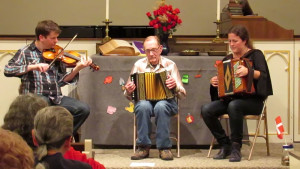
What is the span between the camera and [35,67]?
4211 mm

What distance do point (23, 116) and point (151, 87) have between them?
213cm

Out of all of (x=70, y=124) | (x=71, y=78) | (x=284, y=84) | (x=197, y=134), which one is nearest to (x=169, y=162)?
(x=197, y=134)

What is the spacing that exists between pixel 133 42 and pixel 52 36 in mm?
1249

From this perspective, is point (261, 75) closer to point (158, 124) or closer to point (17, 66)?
point (158, 124)

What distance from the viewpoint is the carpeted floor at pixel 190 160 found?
4.20 metres

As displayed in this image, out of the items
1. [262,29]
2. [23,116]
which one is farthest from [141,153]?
[23,116]

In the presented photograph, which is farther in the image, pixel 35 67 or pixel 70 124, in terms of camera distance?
pixel 35 67

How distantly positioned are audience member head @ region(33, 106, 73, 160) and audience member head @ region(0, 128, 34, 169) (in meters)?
0.54

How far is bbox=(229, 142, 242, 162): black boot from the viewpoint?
4383 millimetres

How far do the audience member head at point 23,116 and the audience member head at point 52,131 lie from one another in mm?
250

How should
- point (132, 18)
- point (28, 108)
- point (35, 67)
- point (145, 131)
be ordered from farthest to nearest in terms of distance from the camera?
point (132, 18) < point (145, 131) < point (35, 67) < point (28, 108)

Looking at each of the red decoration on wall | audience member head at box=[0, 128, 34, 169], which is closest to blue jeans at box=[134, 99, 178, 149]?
the red decoration on wall

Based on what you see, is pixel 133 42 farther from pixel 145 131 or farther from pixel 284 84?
pixel 284 84

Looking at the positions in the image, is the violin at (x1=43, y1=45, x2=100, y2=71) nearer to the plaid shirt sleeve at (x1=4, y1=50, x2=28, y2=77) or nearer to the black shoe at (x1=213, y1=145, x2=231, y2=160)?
the plaid shirt sleeve at (x1=4, y1=50, x2=28, y2=77)
